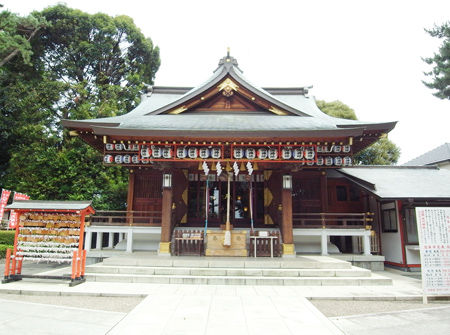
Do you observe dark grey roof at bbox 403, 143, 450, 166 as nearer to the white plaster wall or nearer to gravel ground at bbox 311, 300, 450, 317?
the white plaster wall

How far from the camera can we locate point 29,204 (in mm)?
8695

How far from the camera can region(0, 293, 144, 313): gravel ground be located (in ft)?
21.6

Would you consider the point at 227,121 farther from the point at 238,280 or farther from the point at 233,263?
the point at 238,280

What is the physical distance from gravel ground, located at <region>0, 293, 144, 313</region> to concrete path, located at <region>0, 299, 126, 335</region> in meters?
0.35

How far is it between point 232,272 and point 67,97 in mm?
21701

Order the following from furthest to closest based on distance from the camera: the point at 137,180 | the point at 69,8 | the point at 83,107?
the point at 69,8
the point at 83,107
the point at 137,180

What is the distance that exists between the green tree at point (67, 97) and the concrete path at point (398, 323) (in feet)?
52.3

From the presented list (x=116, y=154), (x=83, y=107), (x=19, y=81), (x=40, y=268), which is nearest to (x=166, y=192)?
(x=116, y=154)

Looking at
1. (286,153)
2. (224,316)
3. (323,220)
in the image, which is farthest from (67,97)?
(224,316)

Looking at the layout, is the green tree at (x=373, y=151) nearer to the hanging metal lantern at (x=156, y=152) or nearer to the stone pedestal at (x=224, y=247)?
the stone pedestal at (x=224, y=247)

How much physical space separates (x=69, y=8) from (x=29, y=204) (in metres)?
27.0

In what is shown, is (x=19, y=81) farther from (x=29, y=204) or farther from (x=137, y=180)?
(x=29, y=204)

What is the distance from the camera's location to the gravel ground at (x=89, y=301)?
21.6 ft

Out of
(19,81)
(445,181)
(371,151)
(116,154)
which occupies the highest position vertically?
(19,81)
